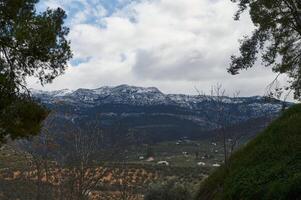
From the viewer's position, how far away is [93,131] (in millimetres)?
28781

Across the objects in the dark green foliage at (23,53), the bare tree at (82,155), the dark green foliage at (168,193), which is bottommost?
the dark green foliage at (168,193)

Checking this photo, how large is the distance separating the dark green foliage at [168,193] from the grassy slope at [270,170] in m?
13.0

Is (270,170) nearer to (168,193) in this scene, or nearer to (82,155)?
(82,155)

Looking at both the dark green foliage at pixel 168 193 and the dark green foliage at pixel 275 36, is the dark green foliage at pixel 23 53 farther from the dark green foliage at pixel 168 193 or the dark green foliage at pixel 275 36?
the dark green foliage at pixel 168 193

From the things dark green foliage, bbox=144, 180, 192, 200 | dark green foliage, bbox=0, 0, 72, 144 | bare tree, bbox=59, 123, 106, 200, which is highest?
dark green foliage, bbox=0, 0, 72, 144

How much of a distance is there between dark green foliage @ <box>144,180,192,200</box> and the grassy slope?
511 inches

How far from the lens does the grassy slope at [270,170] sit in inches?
557

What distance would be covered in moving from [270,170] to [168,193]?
910 inches

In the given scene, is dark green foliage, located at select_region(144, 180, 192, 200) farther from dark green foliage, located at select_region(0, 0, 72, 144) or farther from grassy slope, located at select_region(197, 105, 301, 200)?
dark green foliage, located at select_region(0, 0, 72, 144)

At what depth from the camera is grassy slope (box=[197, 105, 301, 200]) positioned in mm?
14156

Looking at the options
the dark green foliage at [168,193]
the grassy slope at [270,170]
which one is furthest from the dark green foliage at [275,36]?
the dark green foliage at [168,193]

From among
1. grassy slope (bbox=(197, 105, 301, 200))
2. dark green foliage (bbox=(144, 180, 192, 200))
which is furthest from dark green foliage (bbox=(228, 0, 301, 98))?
dark green foliage (bbox=(144, 180, 192, 200))

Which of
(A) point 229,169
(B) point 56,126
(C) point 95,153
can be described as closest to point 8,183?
(B) point 56,126

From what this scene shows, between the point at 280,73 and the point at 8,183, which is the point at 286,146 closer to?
the point at 280,73
